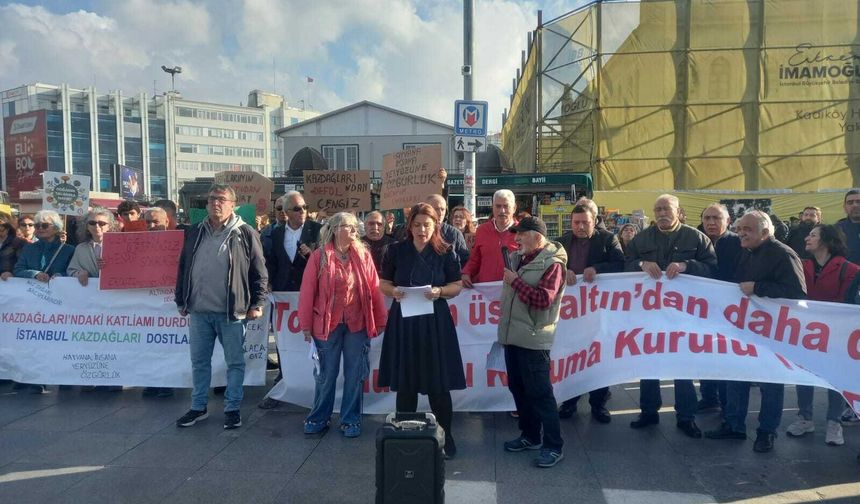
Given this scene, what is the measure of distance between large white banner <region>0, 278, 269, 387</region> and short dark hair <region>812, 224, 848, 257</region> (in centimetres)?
485

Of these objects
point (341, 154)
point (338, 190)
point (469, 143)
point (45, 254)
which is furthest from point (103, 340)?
point (341, 154)

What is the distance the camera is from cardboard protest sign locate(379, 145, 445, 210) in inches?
268

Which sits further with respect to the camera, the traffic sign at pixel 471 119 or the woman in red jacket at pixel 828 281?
the traffic sign at pixel 471 119

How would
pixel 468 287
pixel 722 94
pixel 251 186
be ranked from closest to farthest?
pixel 468 287
pixel 251 186
pixel 722 94

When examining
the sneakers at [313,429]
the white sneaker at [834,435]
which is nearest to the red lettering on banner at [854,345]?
the white sneaker at [834,435]

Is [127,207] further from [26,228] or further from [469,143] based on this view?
[469,143]

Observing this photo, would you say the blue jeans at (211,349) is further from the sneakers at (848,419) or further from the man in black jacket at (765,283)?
the sneakers at (848,419)

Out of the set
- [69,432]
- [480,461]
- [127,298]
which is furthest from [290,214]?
[480,461]

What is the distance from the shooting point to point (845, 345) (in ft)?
13.9

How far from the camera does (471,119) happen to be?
8102 mm

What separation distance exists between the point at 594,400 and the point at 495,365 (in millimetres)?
1307

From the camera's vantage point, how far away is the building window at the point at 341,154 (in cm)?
3934

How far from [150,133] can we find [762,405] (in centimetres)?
10171

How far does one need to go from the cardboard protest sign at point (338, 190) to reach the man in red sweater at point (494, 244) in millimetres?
2650
